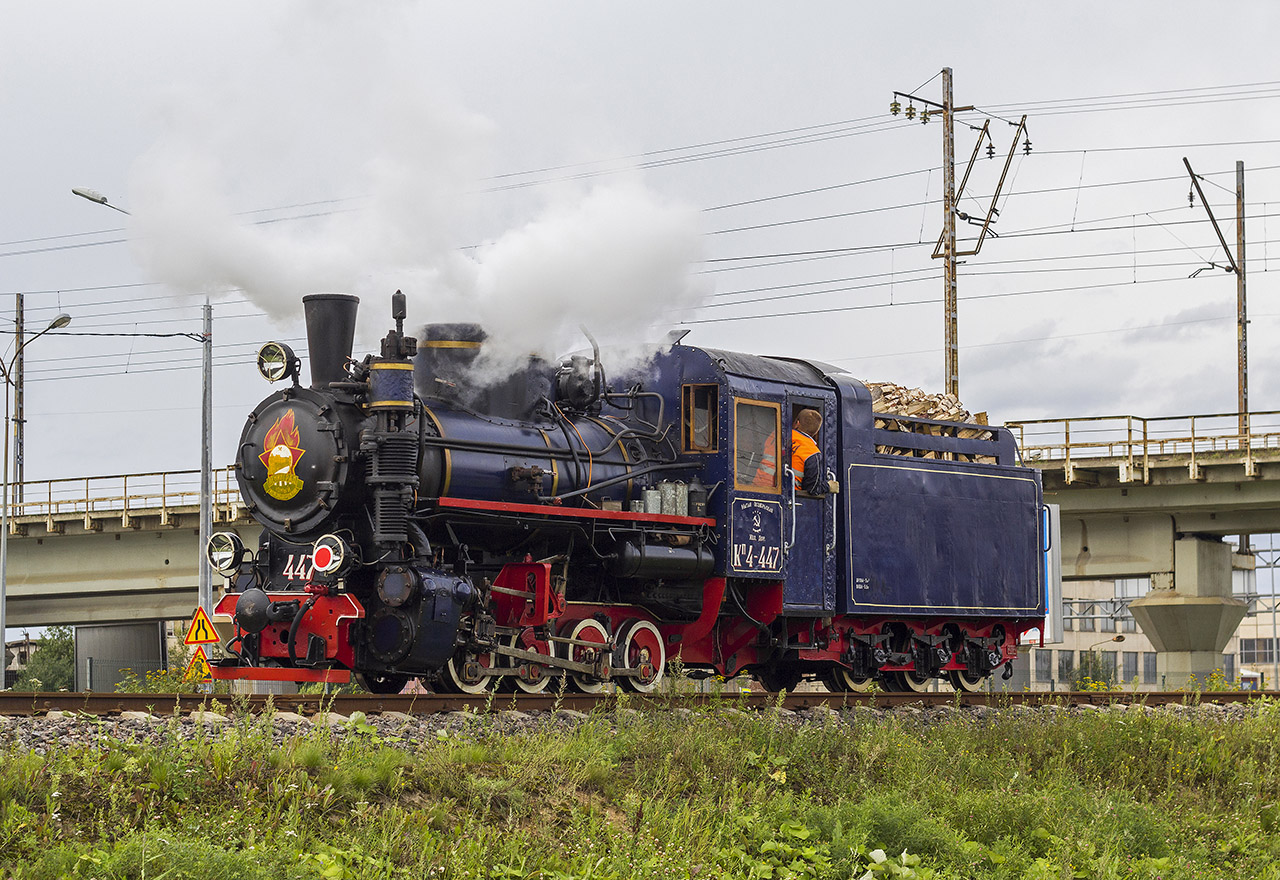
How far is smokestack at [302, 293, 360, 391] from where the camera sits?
12305 millimetres

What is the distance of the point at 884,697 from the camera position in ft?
46.6

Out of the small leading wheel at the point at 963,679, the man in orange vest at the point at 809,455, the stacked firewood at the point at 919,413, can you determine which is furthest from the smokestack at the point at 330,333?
the small leading wheel at the point at 963,679

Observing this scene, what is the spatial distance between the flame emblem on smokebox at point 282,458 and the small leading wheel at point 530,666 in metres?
2.28

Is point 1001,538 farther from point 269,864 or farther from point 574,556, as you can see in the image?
point 269,864

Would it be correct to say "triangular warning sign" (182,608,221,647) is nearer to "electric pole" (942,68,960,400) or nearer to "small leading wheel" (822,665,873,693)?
"small leading wheel" (822,665,873,693)

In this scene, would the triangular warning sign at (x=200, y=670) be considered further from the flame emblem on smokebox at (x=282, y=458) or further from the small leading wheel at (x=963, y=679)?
the small leading wheel at (x=963, y=679)

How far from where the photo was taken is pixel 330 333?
12328mm

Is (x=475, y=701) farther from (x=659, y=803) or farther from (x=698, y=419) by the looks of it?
(x=698, y=419)

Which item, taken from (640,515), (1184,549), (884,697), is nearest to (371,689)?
(640,515)

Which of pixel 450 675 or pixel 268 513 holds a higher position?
pixel 268 513

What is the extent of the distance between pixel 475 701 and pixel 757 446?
14.1ft

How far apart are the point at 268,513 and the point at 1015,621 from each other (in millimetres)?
9456

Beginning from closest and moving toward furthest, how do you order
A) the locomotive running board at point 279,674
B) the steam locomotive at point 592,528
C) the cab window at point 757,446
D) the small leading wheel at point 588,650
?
the locomotive running board at point 279,674 → the steam locomotive at point 592,528 → the small leading wheel at point 588,650 → the cab window at point 757,446

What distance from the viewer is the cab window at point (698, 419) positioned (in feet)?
46.0
